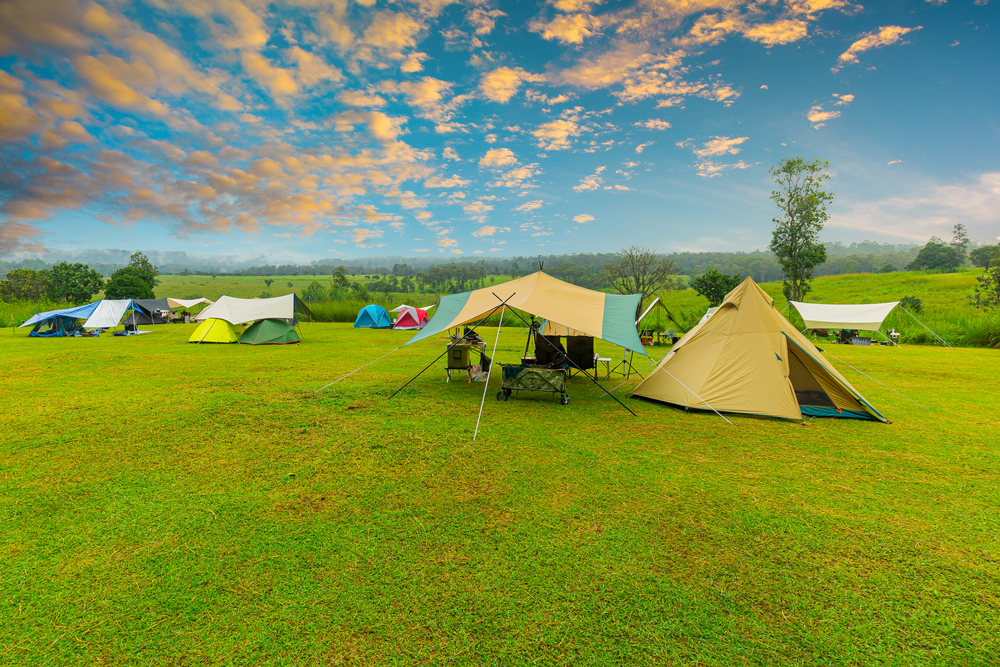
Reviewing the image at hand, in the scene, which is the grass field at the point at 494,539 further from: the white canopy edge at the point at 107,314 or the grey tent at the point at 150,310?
the grey tent at the point at 150,310

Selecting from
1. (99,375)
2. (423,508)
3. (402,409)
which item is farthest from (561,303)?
(99,375)

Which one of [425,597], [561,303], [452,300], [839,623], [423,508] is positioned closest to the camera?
[839,623]

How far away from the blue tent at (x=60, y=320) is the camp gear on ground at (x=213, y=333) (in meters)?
8.32

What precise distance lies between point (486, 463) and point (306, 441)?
272 cm

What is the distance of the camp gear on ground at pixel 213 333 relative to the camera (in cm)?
1780

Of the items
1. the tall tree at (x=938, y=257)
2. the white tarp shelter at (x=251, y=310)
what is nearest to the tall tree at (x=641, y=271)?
the white tarp shelter at (x=251, y=310)

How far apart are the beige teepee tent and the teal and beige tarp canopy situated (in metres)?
1.35

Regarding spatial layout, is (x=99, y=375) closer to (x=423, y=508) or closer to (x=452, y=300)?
(x=452, y=300)

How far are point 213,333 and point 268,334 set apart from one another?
254cm

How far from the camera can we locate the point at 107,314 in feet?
68.1

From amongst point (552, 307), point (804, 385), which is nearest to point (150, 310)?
point (552, 307)

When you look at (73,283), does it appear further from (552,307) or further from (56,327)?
(552,307)

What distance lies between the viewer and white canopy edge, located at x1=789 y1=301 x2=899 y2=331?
18.1 meters

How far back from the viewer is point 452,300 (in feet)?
29.6
